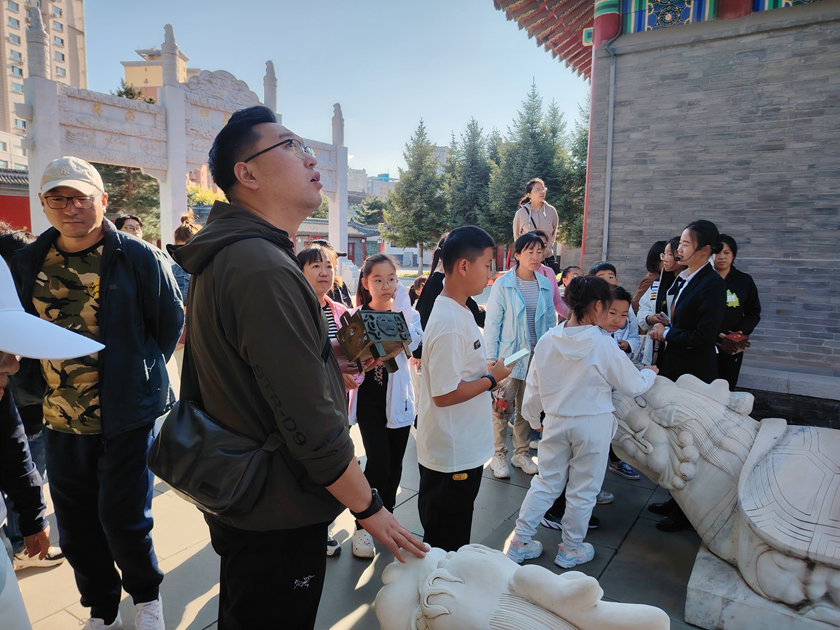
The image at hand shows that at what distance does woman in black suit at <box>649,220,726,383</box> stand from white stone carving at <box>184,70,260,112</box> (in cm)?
1400

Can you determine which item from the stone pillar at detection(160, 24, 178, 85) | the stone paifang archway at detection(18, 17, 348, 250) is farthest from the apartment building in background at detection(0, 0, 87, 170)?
the stone paifang archway at detection(18, 17, 348, 250)

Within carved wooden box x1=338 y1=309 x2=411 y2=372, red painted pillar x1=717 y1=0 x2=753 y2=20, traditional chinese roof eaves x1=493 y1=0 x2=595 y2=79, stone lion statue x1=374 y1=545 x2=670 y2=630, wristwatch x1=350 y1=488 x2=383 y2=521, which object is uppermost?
traditional chinese roof eaves x1=493 y1=0 x2=595 y2=79

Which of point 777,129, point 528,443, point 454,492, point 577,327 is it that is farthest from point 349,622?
point 777,129

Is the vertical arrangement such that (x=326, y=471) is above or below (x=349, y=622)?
above

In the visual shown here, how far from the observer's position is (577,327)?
2.79 metres

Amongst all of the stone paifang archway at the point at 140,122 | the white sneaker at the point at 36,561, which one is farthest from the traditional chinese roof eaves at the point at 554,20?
the stone paifang archway at the point at 140,122

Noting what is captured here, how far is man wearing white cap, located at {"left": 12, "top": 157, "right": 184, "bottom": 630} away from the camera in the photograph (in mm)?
2084

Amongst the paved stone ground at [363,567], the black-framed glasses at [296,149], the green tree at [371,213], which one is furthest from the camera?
the green tree at [371,213]

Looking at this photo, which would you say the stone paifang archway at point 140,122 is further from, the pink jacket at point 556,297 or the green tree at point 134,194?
the pink jacket at point 556,297

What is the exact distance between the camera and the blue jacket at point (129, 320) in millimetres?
2084

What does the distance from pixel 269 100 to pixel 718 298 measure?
16.4 metres

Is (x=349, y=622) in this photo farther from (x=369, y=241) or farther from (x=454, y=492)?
(x=369, y=241)

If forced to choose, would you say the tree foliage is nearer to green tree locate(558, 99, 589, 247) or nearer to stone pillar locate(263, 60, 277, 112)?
green tree locate(558, 99, 589, 247)

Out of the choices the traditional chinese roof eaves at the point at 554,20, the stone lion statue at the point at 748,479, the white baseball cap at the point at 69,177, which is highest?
the traditional chinese roof eaves at the point at 554,20
